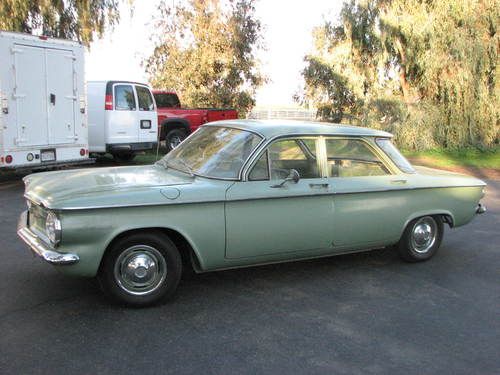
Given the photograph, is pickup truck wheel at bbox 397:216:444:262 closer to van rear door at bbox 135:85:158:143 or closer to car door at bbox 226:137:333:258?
car door at bbox 226:137:333:258

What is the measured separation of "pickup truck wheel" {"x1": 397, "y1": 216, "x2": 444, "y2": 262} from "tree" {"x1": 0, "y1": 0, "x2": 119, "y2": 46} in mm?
11683

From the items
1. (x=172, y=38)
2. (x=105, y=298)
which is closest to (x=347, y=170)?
(x=105, y=298)

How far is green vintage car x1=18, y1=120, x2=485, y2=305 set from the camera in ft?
14.0

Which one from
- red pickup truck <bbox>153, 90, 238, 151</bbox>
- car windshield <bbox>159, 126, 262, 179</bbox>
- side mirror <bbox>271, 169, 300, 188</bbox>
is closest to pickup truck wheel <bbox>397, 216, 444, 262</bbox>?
side mirror <bbox>271, 169, 300, 188</bbox>

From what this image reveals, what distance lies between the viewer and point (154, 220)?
4391mm

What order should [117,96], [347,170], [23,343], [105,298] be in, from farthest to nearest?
[117,96], [347,170], [105,298], [23,343]

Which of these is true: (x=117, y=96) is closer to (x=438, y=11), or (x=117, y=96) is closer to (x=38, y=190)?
(x=38, y=190)

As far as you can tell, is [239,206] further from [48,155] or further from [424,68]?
[424,68]

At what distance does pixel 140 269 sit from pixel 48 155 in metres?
6.67

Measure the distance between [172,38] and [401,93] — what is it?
968cm

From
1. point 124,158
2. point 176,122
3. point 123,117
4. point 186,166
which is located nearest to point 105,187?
point 186,166

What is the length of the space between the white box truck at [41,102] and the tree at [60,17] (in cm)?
468

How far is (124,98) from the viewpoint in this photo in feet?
44.5

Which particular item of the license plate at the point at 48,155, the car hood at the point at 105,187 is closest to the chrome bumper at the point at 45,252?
the car hood at the point at 105,187
